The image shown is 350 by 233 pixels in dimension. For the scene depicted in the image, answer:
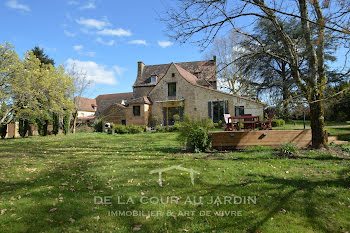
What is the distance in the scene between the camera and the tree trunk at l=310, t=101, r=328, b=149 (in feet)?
25.3

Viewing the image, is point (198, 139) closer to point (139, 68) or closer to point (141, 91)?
point (141, 91)

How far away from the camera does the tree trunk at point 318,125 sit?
772 centimetres

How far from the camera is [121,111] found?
94.2 ft

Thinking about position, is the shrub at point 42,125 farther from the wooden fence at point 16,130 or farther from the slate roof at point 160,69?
the slate roof at point 160,69

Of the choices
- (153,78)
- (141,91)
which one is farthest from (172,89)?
(141,91)

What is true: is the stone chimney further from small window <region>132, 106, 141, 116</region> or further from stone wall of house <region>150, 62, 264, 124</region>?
small window <region>132, 106, 141, 116</region>

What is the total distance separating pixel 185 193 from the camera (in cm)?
443

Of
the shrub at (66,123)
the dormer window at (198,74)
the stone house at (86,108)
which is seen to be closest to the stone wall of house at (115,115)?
the shrub at (66,123)

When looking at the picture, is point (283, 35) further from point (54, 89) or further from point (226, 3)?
point (54, 89)

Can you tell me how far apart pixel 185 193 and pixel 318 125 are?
614cm

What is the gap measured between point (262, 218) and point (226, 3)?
571 cm

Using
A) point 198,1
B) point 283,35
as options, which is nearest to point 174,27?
point 198,1

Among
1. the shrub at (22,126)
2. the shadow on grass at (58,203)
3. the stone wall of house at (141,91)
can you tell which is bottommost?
the shadow on grass at (58,203)

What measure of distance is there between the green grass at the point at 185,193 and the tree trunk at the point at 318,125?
866 mm
